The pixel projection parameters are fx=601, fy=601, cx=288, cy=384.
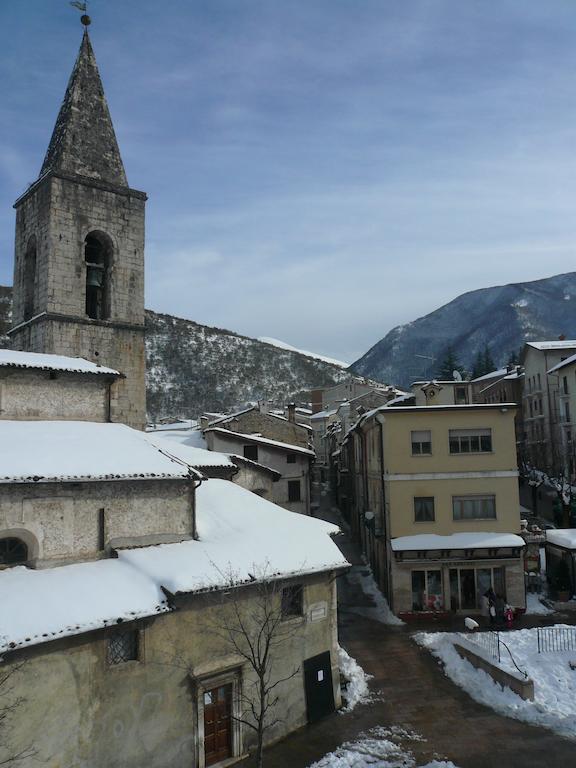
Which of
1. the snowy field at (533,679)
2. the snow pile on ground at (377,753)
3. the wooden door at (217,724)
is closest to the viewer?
the snow pile on ground at (377,753)

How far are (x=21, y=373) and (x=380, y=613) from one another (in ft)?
63.6

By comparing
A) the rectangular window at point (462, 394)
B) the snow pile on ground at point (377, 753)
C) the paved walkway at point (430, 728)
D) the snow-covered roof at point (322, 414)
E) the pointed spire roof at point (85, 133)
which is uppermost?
the pointed spire roof at point (85, 133)

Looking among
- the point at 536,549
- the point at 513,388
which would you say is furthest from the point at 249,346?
the point at 536,549

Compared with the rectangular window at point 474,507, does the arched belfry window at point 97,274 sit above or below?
above

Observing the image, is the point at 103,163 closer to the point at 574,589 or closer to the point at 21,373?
the point at 21,373

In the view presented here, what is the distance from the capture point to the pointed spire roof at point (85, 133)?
24016 millimetres

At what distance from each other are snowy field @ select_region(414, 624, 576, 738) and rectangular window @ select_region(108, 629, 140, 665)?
10848 millimetres

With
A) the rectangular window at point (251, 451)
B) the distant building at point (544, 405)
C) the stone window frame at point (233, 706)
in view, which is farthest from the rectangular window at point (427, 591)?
the distant building at point (544, 405)

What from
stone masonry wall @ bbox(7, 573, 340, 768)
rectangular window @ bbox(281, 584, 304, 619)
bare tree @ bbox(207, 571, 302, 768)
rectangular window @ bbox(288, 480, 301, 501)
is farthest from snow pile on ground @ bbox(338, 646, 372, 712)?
rectangular window @ bbox(288, 480, 301, 501)

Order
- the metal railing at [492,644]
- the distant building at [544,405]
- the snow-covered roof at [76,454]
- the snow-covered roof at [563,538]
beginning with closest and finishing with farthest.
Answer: the snow-covered roof at [76,454] < the metal railing at [492,644] < the snow-covered roof at [563,538] < the distant building at [544,405]

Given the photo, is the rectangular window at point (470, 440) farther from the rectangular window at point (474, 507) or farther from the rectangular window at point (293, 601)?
the rectangular window at point (293, 601)

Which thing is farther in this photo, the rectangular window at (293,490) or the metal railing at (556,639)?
the rectangular window at (293,490)

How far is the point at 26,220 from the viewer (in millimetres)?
25250

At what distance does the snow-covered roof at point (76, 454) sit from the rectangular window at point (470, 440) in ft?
51.3
